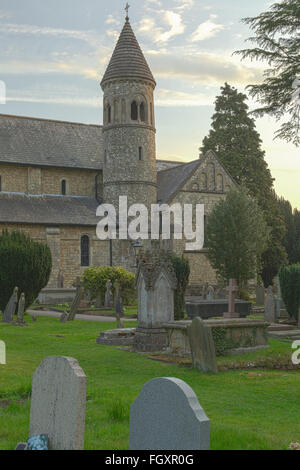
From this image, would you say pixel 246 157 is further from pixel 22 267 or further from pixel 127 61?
pixel 22 267

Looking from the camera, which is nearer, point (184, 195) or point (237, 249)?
point (237, 249)

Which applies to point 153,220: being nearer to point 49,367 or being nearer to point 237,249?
point 237,249

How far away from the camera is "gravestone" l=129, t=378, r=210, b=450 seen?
3912 millimetres

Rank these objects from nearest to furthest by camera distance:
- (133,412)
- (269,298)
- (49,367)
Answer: (133,412) < (49,367) < (269,298)

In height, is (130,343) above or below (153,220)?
below

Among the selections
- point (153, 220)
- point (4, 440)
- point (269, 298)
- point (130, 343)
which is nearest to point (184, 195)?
point (153, 220)

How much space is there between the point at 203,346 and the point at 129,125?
26295mm

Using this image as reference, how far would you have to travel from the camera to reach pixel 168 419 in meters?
4.11

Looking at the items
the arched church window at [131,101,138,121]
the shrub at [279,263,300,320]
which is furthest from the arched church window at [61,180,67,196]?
the shrub at [279,263,300,320]

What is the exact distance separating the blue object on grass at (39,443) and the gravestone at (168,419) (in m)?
0.76

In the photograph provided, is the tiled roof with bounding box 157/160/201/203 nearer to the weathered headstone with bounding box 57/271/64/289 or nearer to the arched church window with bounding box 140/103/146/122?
the arched church window with bounding box 140/103/146/122

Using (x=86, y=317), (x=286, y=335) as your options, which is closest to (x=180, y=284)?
(x=86, y=317)

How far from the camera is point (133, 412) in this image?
448 centimetres
